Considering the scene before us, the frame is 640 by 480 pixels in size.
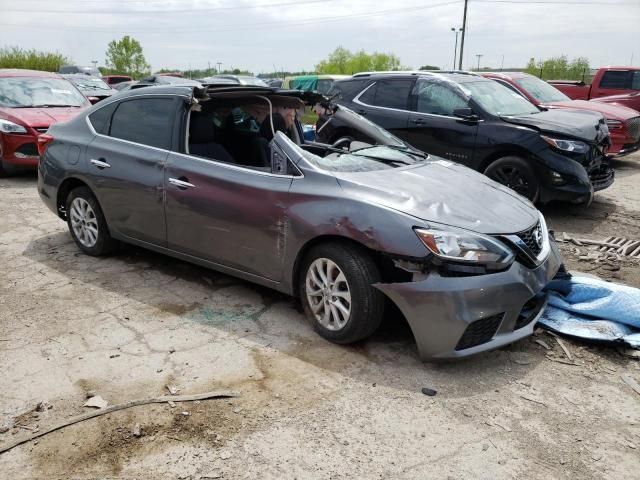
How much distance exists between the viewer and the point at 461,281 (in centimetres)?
320

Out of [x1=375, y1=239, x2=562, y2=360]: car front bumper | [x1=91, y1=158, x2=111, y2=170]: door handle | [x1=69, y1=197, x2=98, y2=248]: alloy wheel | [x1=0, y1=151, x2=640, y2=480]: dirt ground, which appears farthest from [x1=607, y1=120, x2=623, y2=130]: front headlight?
[x1=69, y1=197, x2=98, y2=248]: alloy wheel

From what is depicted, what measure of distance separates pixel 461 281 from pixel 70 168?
380 cm

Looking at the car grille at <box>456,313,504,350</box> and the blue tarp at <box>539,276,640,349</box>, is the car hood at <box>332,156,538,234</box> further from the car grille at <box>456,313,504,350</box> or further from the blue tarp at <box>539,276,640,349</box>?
the blue tarp at <box>539,276,640,349</box>

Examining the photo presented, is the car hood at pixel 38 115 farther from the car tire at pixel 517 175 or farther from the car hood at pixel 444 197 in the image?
the car hood at pixel 444 197

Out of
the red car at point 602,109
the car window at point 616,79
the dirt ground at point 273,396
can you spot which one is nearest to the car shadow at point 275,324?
the dirt ground at point 273,396

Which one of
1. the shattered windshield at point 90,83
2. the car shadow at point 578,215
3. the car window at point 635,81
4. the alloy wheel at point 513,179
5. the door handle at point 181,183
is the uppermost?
the car window at point 635,81

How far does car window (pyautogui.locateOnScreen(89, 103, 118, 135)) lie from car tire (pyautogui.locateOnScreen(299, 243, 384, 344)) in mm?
2532

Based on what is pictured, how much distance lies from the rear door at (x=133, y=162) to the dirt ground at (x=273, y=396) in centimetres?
60

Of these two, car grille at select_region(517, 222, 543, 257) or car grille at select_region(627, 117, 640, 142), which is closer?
car grille at select_region(517, 222, 543, 257)

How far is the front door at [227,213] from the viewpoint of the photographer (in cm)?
389

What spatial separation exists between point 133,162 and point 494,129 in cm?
454

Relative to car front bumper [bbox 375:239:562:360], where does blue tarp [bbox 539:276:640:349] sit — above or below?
below

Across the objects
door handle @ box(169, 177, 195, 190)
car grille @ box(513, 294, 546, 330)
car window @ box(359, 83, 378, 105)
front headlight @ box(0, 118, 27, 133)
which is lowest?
car grille @ box(513, 294, 546, 330)

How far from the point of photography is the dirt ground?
104 inches
